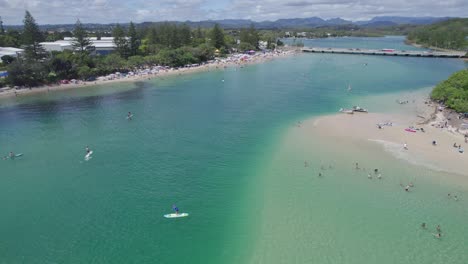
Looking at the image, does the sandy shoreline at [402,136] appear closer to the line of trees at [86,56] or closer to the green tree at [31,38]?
the line of trees at [86,56]

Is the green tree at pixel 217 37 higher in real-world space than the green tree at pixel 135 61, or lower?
higher

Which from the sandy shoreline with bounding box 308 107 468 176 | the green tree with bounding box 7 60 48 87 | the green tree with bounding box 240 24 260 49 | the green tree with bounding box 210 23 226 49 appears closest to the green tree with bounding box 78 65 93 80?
the green tree with bounding box 7 60 48 87

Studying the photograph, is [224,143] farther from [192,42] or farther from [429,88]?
[192,42]

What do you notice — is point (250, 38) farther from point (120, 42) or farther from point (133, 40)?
point (120, 42)

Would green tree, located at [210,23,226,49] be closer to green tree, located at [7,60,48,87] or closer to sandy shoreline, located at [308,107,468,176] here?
green tree, located at [7,60,48,87]

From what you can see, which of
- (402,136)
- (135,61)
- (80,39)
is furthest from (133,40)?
(402,136)

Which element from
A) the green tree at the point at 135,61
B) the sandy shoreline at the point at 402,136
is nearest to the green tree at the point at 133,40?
the green tree at the point at 135,61
